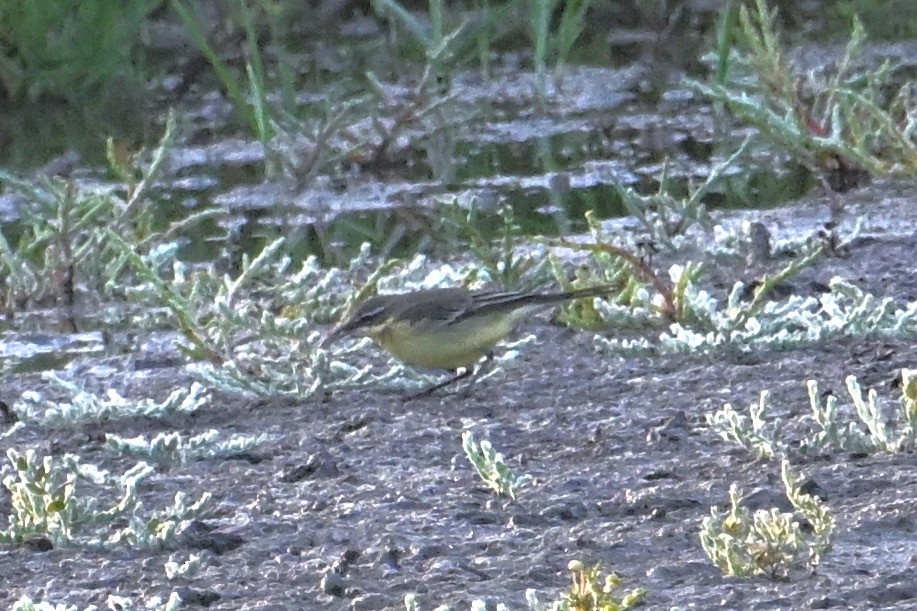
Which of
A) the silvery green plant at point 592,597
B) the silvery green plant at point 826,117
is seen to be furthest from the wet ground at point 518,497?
the silvery green plant at point 826,117

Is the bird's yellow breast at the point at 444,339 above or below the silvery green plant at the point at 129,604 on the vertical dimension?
below

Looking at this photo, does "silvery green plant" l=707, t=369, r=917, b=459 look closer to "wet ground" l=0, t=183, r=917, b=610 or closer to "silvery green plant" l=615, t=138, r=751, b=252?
"wet ground" l=0, t=183, r=917, b=610

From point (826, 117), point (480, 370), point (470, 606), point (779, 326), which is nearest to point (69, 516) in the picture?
point (470, 606)

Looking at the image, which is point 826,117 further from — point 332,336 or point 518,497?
point 518,497

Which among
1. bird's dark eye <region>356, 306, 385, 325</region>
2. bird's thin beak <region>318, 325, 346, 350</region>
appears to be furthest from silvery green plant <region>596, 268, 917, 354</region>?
bird's thin beak <region>318, 325, 346, 350</region>

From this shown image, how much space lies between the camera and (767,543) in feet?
10.7

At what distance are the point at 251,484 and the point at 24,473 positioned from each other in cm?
68

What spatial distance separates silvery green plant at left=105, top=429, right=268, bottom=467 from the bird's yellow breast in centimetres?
98

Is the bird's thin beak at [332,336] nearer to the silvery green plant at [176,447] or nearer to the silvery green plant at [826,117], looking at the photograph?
the silvery green plant at [176,447]

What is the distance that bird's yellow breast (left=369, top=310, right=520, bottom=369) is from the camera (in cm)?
551

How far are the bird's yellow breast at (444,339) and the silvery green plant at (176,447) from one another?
3.23ft

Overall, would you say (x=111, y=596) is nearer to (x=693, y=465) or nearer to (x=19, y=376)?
(x=693, y=465)

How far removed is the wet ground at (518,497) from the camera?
3416mm

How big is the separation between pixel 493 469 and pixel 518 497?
4.5 inches
